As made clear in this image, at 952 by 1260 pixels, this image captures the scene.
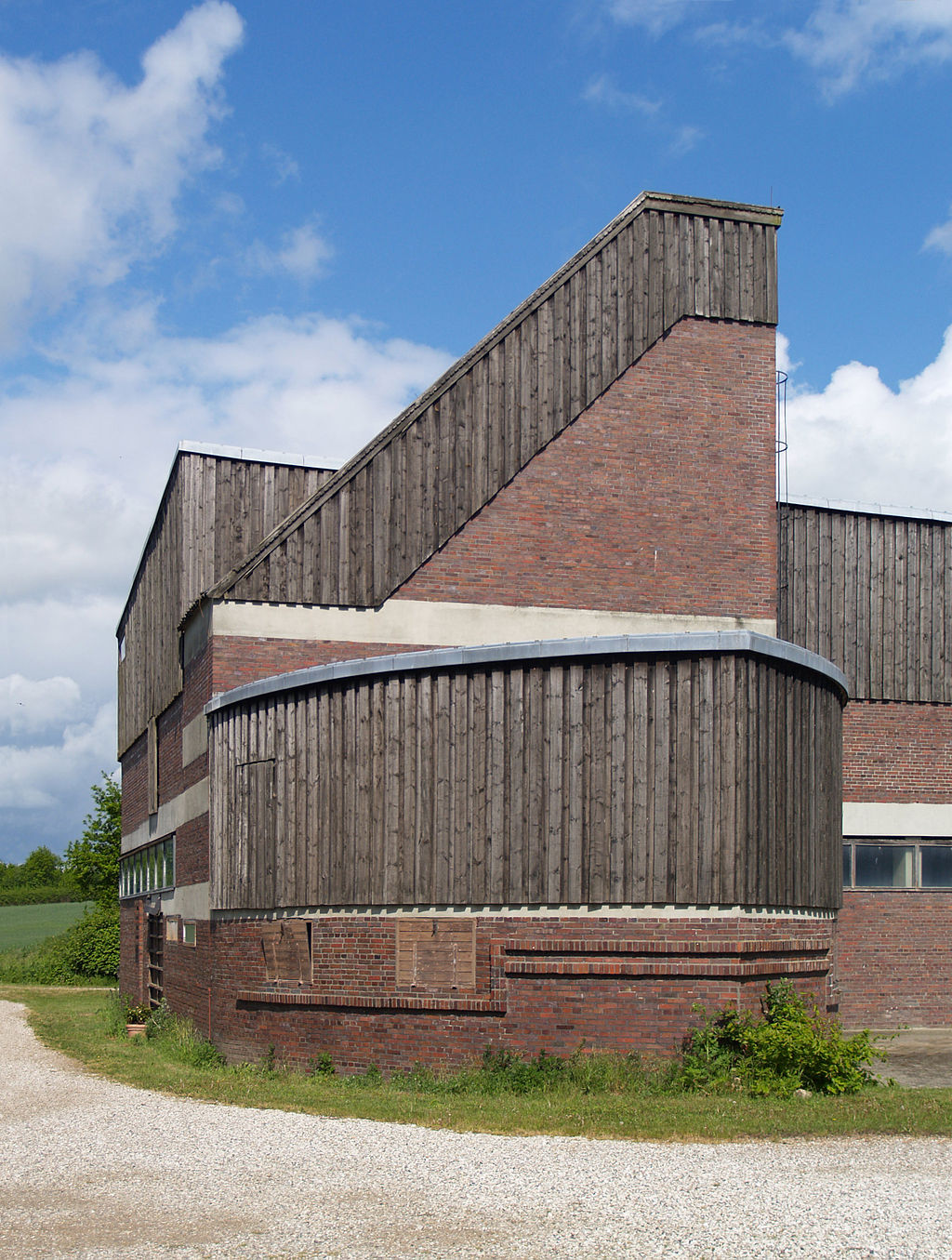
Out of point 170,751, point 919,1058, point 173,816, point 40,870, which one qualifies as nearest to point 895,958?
point 919,1058

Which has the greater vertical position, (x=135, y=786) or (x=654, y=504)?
(x=654, y=504)

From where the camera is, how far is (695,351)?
22.2 metres

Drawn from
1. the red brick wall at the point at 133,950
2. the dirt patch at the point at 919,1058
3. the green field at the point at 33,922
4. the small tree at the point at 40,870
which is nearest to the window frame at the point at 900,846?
the dirt patch at the point at 919,1058

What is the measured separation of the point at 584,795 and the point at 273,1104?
4802mm

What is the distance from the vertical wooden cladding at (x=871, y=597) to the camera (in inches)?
962

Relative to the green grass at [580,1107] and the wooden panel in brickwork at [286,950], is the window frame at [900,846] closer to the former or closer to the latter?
the green grass at [580,1107]

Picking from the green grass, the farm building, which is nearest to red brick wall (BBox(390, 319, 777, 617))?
the farm building

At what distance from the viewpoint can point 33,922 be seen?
77250 millimetres

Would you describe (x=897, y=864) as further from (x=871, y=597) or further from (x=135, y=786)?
(x=135, y=786)

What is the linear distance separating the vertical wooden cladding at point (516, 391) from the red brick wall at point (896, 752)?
26.0 ft

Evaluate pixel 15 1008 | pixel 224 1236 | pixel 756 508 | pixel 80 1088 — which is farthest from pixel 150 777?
pixel 224 1236

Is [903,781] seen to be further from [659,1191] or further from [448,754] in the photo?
[659,1191]

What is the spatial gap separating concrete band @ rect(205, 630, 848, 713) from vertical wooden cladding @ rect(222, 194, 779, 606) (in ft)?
12.7

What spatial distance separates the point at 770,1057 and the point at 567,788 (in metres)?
3.66
